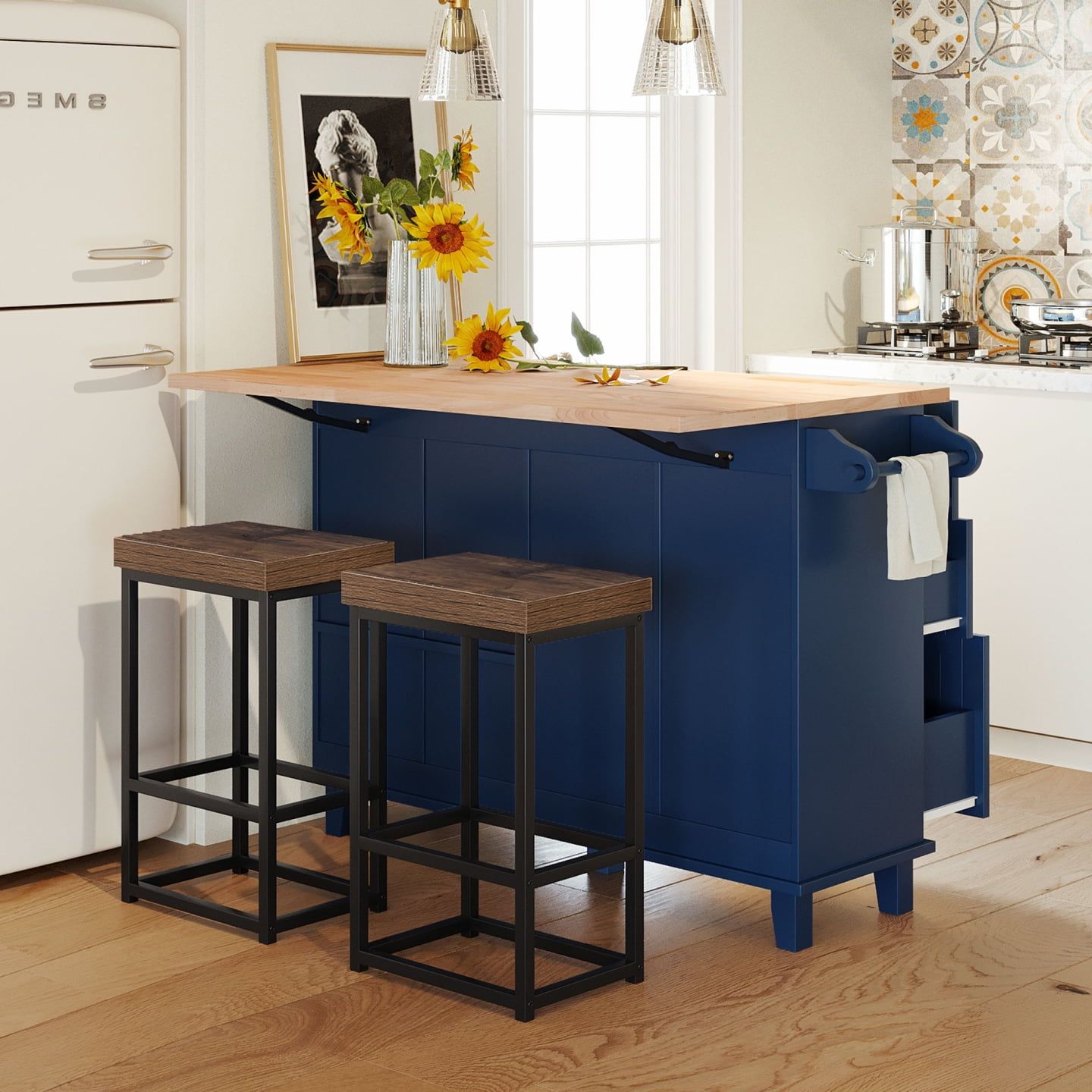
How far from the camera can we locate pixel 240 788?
342 centimetres

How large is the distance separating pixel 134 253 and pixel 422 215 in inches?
22.4

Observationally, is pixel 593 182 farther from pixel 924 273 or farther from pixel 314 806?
pixel 314 806

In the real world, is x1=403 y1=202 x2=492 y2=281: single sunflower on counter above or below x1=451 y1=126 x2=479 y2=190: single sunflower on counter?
below

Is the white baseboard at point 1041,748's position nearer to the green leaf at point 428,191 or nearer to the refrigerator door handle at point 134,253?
the green leaf at point 428,191

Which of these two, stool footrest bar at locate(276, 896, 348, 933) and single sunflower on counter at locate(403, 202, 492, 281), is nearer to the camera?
stool footrest bar at locate(276, 896, 348, 933)

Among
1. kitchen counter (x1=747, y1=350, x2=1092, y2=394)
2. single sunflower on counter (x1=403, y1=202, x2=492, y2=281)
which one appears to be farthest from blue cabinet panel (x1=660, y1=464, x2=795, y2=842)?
kitchen counter (x1=747, y1=350, x2=1092, y2=394)

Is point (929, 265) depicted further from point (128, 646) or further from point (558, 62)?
point (128, 646)

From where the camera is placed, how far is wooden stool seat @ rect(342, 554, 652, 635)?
2.71 metres

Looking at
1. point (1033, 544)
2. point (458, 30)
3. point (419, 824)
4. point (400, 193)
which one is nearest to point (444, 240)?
point (400, 193)

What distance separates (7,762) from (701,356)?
7.15 feet

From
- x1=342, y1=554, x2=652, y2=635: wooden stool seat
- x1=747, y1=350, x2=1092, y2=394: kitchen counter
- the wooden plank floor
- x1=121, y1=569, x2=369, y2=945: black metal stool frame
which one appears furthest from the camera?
x1=747, y1=350, x2=1092, y2=394: kitchen counter

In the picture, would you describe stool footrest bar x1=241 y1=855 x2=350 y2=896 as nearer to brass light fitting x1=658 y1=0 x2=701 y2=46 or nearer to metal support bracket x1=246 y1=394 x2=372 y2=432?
metal support bracket x1=246 y1=394 x2=372 y2=432

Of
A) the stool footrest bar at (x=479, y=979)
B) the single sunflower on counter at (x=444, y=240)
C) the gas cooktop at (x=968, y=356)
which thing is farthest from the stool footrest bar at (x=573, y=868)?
the gas cooktop at (x=968, y=356)

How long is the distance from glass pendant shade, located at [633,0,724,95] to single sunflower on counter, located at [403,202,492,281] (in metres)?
0.58
